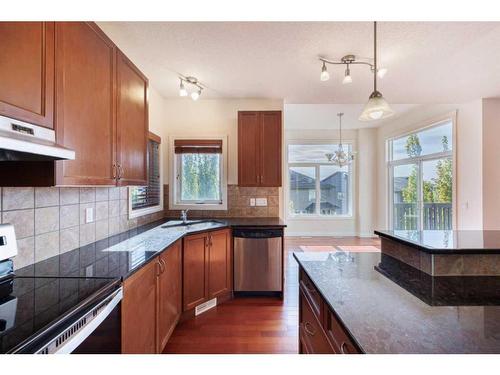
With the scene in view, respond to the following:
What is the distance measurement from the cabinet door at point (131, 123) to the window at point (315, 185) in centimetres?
474

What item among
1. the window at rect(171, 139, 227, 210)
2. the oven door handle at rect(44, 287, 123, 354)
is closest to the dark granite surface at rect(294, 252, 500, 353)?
the oven door handle at rect(44, 287, 123, 354)

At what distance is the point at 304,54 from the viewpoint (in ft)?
7.38

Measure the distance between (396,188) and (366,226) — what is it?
1.21 m


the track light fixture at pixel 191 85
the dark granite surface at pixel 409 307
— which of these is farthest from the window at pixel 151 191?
the dark granite surface at pixel 409 307

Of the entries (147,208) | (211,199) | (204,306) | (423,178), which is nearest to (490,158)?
(423,178)

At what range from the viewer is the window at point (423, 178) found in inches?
167

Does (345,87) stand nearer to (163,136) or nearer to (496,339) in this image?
(163,136)

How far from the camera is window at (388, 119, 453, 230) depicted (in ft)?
14.0

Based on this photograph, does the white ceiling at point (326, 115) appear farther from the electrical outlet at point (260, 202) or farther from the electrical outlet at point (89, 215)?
the electrical outlet at point (89, 215)

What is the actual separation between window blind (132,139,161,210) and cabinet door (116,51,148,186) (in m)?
0.70
